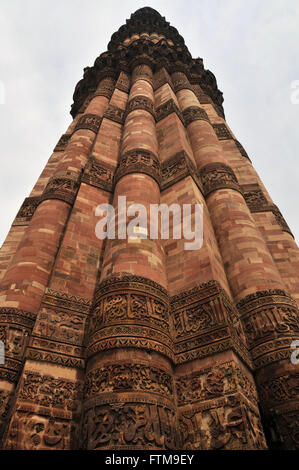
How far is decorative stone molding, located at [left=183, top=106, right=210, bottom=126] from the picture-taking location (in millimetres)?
10766

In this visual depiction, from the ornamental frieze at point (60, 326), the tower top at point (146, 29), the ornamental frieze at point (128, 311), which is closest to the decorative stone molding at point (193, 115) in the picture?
the ornamental frieze at point (128, 311)

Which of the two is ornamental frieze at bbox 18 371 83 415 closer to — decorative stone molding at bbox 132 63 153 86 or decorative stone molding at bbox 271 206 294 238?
decorative stone molding at bbox 271 206 294 238

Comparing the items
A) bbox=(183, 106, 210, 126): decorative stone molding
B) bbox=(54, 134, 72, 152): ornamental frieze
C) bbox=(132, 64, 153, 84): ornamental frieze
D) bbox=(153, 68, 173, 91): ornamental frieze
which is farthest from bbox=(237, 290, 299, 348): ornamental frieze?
bbox=(132, 64, 153, 84): ornamental frieze

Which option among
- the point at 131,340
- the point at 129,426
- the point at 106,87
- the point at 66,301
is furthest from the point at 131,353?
the point at 106,87

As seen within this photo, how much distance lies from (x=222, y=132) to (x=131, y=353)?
9.82 m

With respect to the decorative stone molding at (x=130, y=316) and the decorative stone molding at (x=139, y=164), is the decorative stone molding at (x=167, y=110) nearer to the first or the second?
the decorative stone molding at (x=139, y=164)

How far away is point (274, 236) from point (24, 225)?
6411 mm

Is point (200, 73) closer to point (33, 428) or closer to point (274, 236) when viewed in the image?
point (274, 236)

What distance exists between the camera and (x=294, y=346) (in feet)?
15.1

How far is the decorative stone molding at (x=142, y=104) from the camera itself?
34.4 ft

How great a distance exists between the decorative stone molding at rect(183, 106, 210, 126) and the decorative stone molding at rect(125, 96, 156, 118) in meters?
1.15

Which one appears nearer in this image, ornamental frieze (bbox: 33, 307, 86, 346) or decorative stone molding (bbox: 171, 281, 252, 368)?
decorative stone molding (bbox: 171, 281, 252, 368)

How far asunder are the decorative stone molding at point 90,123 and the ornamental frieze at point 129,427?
9064 millimetres

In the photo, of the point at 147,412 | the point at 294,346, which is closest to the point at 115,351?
the point at 147,412
